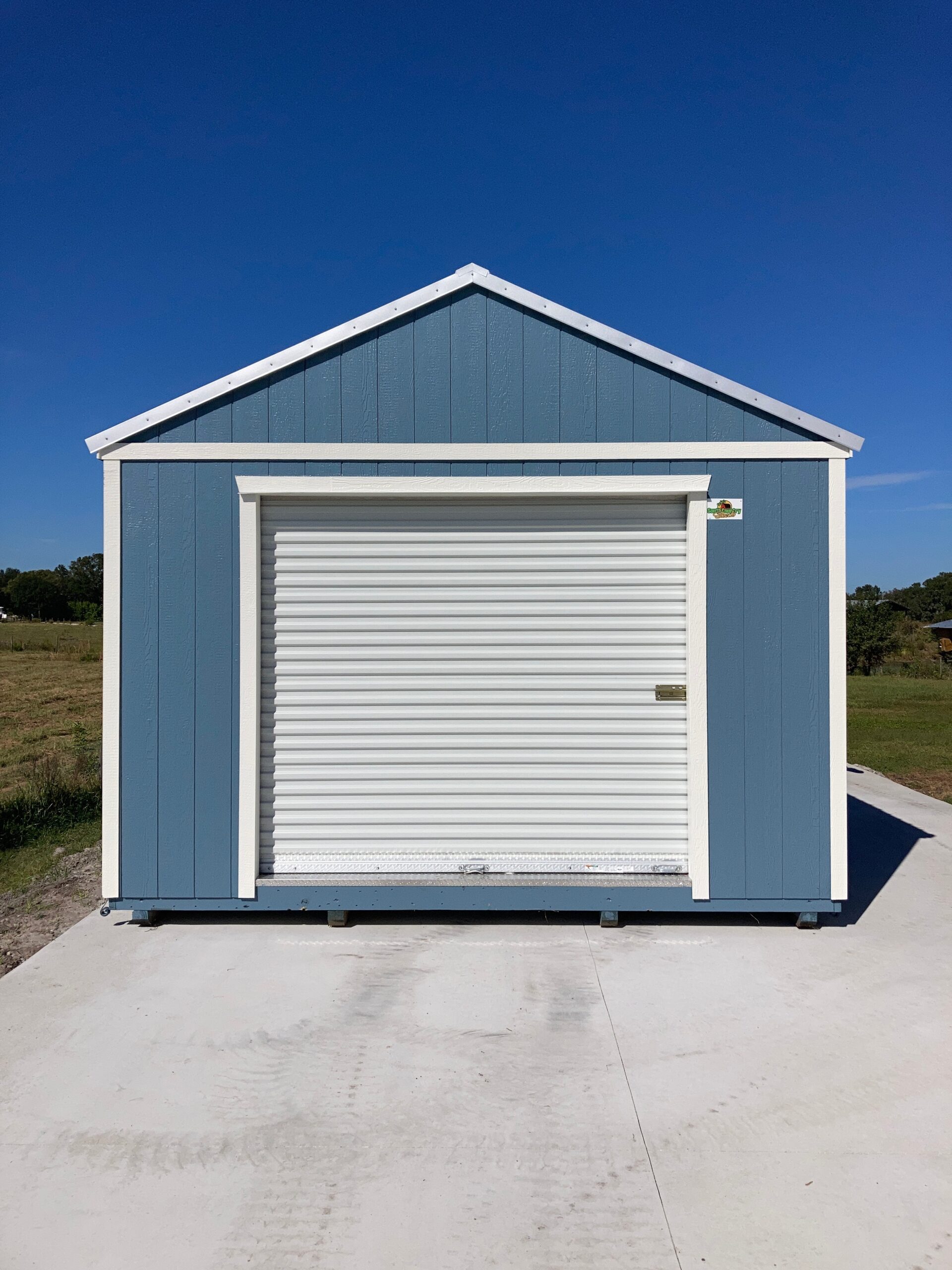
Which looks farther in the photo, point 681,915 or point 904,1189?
point 681,915

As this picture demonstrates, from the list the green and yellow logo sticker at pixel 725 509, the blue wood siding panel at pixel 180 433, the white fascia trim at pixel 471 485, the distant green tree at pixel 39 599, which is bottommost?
the green and yellow logo sticker at pixel 725 509

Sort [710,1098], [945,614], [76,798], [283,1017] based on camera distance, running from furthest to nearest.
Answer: [945,614], [76,798], [283,1017], [710,1098]

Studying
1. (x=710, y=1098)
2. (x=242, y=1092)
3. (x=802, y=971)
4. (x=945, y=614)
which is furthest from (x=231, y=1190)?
(x=945, y=614)

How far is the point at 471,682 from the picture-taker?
448 cm

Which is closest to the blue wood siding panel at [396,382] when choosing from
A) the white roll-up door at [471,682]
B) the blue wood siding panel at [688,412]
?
the white roll-up door at [471,682]

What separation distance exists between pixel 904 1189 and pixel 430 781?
2.89 metres

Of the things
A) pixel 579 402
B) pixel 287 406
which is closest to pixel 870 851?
pixel 579 402

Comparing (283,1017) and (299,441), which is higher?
(299,441)

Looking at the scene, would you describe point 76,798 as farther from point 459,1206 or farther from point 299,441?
point 459,1206

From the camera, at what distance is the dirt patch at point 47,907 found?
4.13m

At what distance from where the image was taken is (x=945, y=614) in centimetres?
5338

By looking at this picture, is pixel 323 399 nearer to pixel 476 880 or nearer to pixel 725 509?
pixel 725 509

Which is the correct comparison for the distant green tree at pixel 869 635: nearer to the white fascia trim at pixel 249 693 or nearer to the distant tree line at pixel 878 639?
the distant tree line at pixel 878 639

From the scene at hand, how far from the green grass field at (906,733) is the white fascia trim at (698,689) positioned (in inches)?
190
